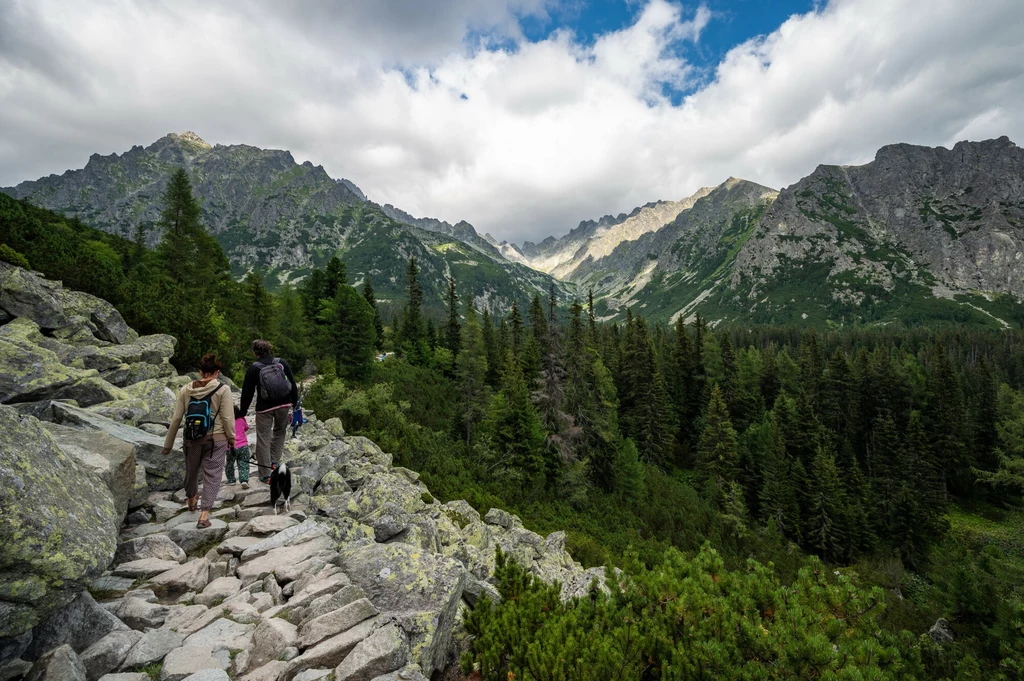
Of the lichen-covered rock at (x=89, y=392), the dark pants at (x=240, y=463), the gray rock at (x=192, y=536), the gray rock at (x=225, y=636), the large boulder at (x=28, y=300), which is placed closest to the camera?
the gray rock at (x=225, y=636)

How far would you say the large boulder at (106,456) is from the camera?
23.7 ft

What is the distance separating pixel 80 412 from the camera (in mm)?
9445

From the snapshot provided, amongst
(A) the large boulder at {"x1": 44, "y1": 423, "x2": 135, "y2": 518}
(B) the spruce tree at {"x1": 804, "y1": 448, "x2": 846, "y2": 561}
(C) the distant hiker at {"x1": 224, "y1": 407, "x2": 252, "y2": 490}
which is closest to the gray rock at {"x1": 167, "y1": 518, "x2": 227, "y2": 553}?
(A) the large boulder at {"x1": 44, "y1": 423, "x2": 135, "y2": 518}

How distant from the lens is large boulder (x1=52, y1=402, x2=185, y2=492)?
29.9ft

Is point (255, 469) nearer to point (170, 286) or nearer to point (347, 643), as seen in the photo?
point (347, 643)

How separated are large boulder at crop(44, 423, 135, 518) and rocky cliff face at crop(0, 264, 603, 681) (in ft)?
0.11

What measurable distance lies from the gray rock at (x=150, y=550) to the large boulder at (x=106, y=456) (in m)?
0.75

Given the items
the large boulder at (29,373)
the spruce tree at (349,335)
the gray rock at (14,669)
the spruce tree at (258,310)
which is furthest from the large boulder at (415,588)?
the spruce tree at (258,310)

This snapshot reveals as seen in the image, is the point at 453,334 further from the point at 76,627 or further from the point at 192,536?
the point at 76,627

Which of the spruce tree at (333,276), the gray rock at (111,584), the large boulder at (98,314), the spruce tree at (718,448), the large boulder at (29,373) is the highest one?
the spruce tree at (333,276)

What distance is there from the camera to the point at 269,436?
1051 centimetres

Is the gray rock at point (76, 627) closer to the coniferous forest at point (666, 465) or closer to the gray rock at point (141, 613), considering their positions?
the gray rock at point (141, 613)

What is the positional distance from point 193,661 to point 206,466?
4.87 meters

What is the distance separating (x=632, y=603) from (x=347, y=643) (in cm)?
550
